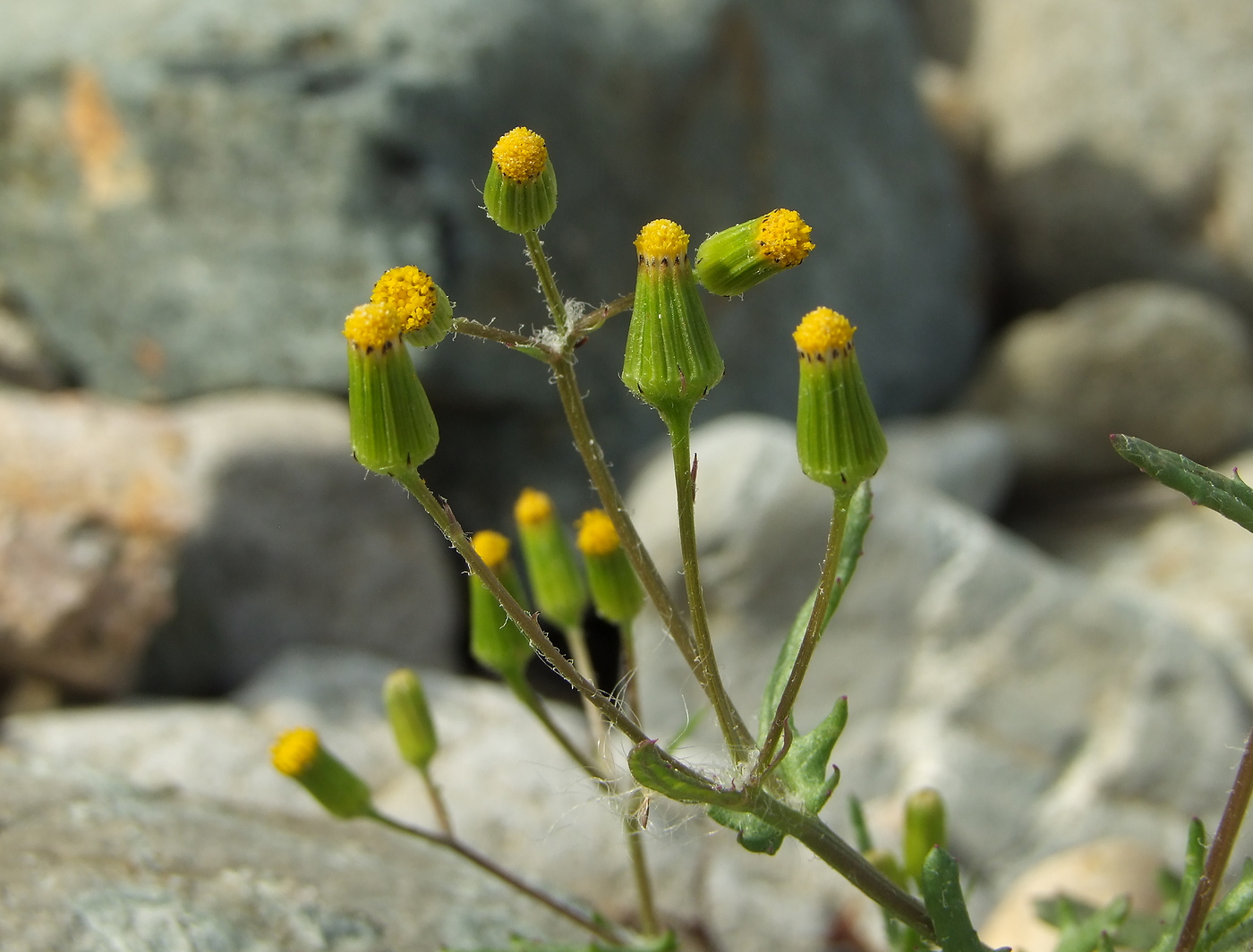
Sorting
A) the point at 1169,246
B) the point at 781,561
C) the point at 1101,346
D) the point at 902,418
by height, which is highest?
the point at 1169,246

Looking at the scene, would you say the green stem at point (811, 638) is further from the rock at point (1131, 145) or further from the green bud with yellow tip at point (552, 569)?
the rock at point (1131, 145)

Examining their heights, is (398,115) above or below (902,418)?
below

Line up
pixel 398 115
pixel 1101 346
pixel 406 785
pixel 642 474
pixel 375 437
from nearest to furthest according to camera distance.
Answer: pixel 375 437 → pixel 406 785 → pixel 398 115 → pixel 642 474 → pixel 1101 346

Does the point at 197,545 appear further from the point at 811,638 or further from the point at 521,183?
the point at 811,638

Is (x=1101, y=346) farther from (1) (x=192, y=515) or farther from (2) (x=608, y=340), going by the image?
(1) (x=192, y=515)

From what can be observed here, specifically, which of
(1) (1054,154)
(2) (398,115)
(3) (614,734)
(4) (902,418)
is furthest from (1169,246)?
(3) (614,734)
